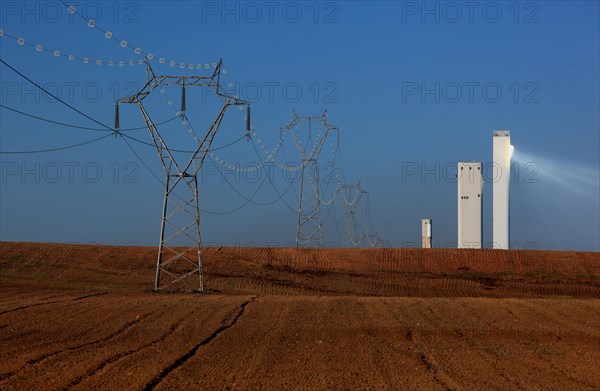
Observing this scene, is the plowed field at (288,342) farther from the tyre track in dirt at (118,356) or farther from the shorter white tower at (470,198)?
the shorter white tower at (470,198)

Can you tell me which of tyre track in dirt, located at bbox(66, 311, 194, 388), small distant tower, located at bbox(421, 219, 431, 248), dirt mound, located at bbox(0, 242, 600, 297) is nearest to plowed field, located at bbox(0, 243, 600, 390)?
tyre track in dirt, located at bbox(66, 311, 194, 388)

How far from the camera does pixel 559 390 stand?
14492 millimetres

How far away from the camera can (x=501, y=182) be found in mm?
66188

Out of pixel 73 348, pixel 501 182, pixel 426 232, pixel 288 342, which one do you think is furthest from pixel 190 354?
pixel 426 232

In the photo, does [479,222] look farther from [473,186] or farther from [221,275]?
[221,275]

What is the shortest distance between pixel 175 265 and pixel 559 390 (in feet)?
130

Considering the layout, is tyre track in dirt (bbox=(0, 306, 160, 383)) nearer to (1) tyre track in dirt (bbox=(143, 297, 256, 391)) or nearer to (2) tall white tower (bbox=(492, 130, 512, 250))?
(1) tyre track in dirt (bbox=(143, 297, 256, 391))

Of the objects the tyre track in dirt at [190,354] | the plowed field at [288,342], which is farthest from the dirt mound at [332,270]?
the tyre track in dirt at [190,354]

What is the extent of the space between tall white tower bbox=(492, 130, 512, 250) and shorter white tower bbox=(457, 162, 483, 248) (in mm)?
1187

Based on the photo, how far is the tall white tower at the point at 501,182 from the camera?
214 feet

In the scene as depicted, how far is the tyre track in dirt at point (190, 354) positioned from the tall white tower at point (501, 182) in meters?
40.4

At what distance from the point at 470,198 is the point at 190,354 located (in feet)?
169

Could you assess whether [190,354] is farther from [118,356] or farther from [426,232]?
[426,232]

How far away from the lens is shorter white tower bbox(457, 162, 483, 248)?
6712cm
